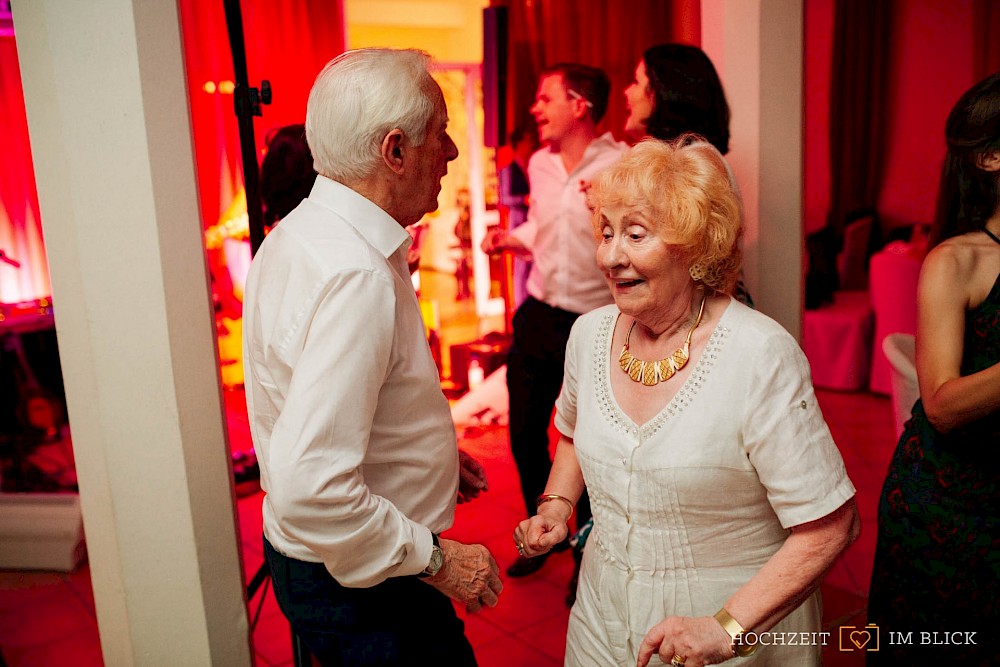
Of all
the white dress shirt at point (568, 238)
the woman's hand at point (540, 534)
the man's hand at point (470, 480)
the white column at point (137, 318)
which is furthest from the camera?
the white dress shirt at point (568, 238)

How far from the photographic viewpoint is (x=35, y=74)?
1.74 m

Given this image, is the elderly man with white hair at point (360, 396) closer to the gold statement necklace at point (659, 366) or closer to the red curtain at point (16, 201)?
Result: the gold statement necklace at point (659, 366)

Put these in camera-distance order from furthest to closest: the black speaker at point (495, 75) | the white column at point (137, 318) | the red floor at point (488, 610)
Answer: the black speaker at point (495, 75) < the red floor at point (488, 610) < the white column at point (137, 318)

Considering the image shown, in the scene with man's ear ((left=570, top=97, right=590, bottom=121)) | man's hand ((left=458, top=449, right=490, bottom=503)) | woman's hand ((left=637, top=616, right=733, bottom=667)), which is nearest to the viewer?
woman's hand ((left=637, top=616, right=733, bottom=667))

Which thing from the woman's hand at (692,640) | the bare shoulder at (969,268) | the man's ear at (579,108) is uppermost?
the man's ear at (579,108)

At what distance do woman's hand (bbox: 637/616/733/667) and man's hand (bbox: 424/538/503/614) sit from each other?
1.00ft

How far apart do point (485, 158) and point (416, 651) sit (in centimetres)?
701

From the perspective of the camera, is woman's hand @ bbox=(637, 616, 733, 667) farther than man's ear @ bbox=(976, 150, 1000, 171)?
No

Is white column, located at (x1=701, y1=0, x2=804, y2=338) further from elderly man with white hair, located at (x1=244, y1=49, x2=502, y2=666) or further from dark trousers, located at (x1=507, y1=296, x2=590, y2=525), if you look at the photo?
elderly man with white hair, located at (x1=244, y1=49, x2=502, y2=666)

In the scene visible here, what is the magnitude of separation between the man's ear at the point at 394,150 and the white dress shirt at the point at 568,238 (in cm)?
170

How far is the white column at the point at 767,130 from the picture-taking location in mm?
2410

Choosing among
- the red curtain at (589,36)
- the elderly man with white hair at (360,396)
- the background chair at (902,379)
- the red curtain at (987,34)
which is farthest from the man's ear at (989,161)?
the red curtain at (987,34)

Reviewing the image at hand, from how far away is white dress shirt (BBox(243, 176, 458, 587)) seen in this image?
1.27 meters

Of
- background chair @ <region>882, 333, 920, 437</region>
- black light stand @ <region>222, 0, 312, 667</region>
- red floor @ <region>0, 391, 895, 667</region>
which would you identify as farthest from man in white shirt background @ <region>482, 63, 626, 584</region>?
black light stand @ <region>222, 0, 312, 667</region>
